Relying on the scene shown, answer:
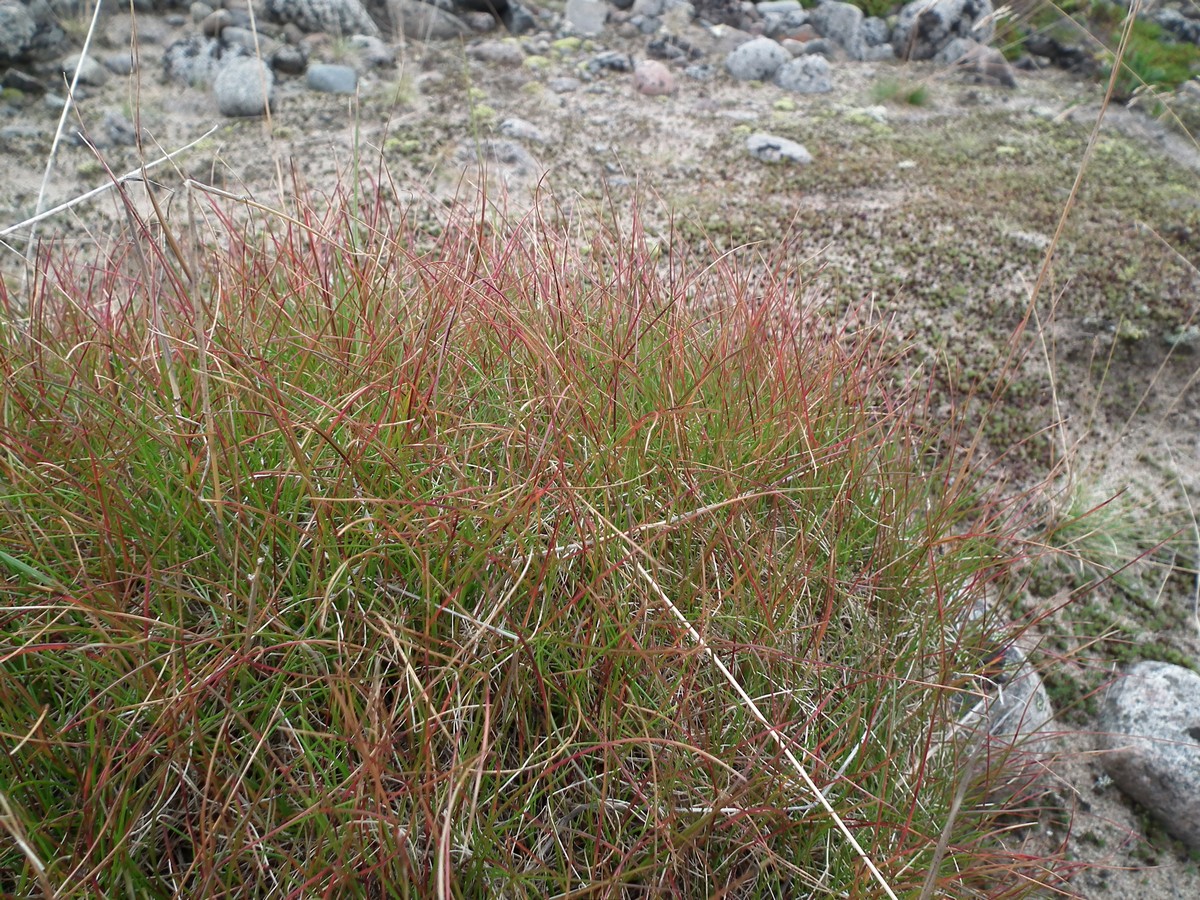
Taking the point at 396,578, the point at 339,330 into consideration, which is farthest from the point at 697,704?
the point at 339,330

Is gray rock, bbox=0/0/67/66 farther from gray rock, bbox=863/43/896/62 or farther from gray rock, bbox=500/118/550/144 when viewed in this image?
gray rock, bbox=863/43/896/62

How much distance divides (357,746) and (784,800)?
758 mm

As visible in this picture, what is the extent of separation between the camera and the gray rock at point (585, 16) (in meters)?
7.32

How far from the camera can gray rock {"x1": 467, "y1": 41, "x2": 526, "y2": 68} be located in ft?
21.4

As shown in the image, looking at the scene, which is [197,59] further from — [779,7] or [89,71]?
[779,7]

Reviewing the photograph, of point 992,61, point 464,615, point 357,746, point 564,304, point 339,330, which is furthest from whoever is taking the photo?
point 992,61

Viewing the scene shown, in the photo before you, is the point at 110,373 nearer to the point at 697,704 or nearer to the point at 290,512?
the point at 290,512

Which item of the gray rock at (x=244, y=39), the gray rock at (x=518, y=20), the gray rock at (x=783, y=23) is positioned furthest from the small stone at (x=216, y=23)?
the gray rock at (x=783, y=23)

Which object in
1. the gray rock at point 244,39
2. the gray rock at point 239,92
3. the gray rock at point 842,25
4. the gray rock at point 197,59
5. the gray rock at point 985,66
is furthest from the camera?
the gray rock at point 842,25

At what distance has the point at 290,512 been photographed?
1.61 metres

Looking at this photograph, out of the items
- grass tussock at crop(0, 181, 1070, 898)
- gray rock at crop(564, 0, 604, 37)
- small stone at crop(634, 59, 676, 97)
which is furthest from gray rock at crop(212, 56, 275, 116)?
grass tussock at crop(0, 181, 1070, 898)

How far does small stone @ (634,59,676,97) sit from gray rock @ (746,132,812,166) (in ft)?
3.74

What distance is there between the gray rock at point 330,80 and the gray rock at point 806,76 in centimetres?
324

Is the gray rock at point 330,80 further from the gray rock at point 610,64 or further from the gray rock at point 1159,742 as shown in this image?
the gray rock at point 1159,742
